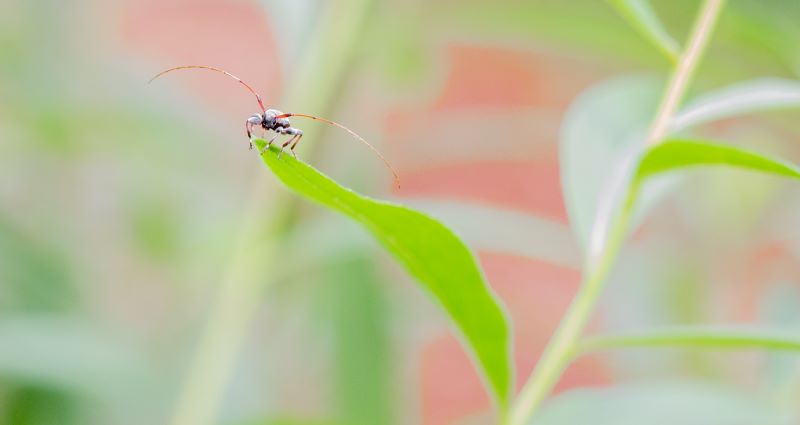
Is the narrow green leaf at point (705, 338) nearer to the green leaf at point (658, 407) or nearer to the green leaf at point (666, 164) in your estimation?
the green leaf at point (666, 164)

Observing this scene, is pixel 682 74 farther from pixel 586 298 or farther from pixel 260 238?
pixel 260 238

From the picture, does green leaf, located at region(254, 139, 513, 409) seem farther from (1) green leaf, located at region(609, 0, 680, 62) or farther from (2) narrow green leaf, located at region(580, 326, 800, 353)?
(1) green leaf, located at region(609, 0, 680, 62)

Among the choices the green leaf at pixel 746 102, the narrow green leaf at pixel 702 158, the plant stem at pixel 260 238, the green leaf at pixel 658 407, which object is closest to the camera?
the narrow green leaf at pixel 702 158

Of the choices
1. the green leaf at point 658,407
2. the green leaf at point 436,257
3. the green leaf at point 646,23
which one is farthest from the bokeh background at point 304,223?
the green leaf at point 646,23

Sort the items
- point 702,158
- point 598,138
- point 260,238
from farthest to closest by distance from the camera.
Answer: point 260,238
point 598,138
point 702,158

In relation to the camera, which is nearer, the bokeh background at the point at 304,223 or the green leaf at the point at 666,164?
the green leaf at the point at 666,164

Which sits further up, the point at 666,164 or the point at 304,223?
the point at 304,223

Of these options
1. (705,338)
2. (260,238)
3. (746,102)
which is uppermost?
(260,238)

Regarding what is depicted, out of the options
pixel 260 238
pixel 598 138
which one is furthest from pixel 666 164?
pixel 260 238
